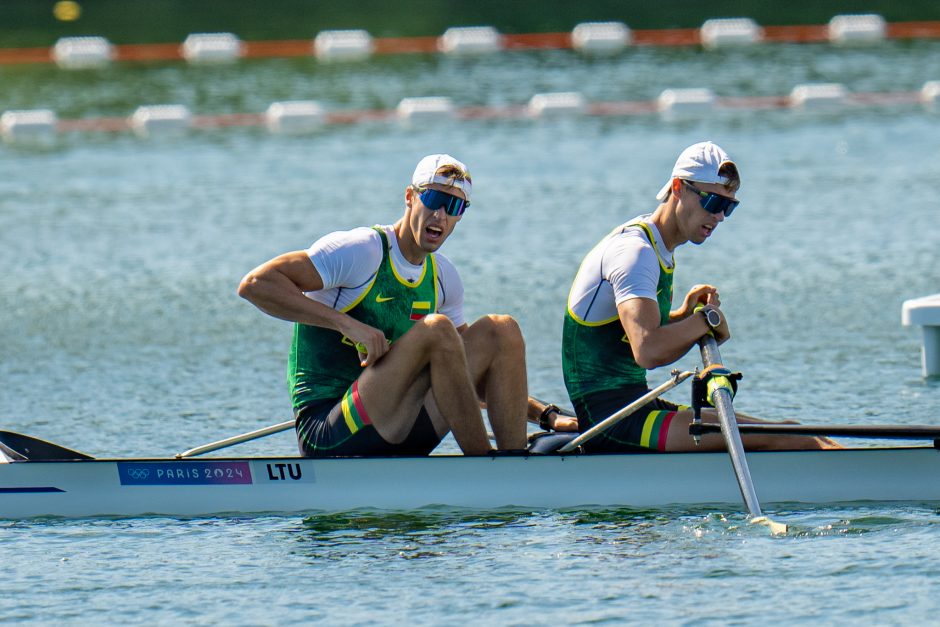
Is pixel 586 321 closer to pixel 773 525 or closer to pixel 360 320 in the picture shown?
pixel 360 320

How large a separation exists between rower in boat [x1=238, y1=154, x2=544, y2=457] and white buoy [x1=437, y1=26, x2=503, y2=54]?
22192 millimetres

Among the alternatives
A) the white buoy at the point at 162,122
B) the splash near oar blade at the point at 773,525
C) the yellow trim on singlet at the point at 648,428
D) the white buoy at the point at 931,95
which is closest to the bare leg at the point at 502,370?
the yellow trim on singlet at the point at 648,428

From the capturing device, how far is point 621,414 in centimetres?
789

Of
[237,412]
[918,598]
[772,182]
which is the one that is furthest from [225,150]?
[918,598]

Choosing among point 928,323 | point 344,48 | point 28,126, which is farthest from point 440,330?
point 344,48

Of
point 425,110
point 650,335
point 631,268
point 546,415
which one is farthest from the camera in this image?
point 425,110

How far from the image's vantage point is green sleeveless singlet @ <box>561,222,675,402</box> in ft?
26.3

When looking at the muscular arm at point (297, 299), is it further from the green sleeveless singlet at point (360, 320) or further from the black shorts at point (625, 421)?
the black shorts at point (625, 421)

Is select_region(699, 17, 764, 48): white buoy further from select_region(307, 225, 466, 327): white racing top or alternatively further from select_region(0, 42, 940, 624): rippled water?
select_region(307, 225, 466, 327): white racing top

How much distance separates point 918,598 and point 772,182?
13.1 meters

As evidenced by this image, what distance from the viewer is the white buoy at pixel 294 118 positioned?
2480 centimetres

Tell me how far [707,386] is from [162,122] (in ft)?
59.4

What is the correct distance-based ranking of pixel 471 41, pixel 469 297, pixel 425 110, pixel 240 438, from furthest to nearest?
pixel 471 41 → pixel 425 110 → pixel 469 297 → pixel 240 438

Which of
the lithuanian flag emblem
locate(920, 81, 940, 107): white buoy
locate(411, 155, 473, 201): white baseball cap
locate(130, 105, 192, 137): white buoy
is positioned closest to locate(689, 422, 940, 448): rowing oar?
the lithuanian flag emblem
